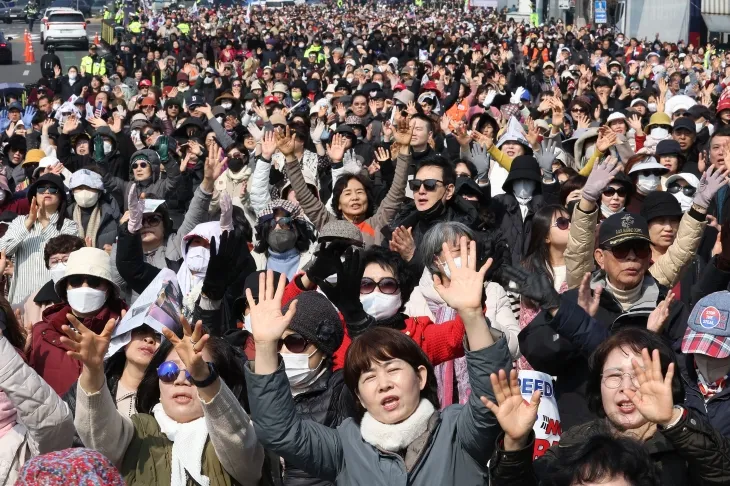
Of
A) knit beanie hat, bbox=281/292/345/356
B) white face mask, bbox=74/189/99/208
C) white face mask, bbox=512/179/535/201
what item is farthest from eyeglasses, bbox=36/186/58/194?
knit beanie hat, bbox=281/292/345/356

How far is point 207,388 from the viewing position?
4.01m

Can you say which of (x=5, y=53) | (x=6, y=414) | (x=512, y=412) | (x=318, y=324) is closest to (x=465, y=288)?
(x=512, y=412)

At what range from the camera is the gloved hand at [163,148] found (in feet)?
40.8

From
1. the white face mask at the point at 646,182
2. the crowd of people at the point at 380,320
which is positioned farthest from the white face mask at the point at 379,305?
the white face mask at the point at 646,182

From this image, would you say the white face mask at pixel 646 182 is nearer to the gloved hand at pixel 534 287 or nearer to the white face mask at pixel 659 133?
the white face mask at pixel 659 133

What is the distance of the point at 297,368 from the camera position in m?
4.74

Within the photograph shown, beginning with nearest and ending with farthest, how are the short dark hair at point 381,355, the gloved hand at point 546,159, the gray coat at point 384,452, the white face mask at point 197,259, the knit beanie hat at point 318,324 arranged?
the gray coat at point 384,452
the short dark hair at point 381,355
the knit beanie hat at point 318,324
the white face mask at point 197,259
the gloved hand at point 546,159

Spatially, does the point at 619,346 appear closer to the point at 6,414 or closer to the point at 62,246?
the point at 6,414

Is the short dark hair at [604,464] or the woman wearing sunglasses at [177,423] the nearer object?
the short dark hair at [604,464]

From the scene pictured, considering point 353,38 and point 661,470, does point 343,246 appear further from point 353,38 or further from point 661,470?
point 353,38

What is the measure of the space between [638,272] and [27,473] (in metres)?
3.20

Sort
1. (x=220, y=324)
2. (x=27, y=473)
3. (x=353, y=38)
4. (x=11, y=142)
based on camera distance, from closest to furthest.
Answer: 1. (x=27, y=473)
2. (x=220, y=324)
3. (x=11, y=142)
4. (x=353, y=38)

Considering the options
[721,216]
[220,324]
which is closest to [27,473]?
[220,324]

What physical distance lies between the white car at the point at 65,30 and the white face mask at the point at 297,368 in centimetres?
4240
